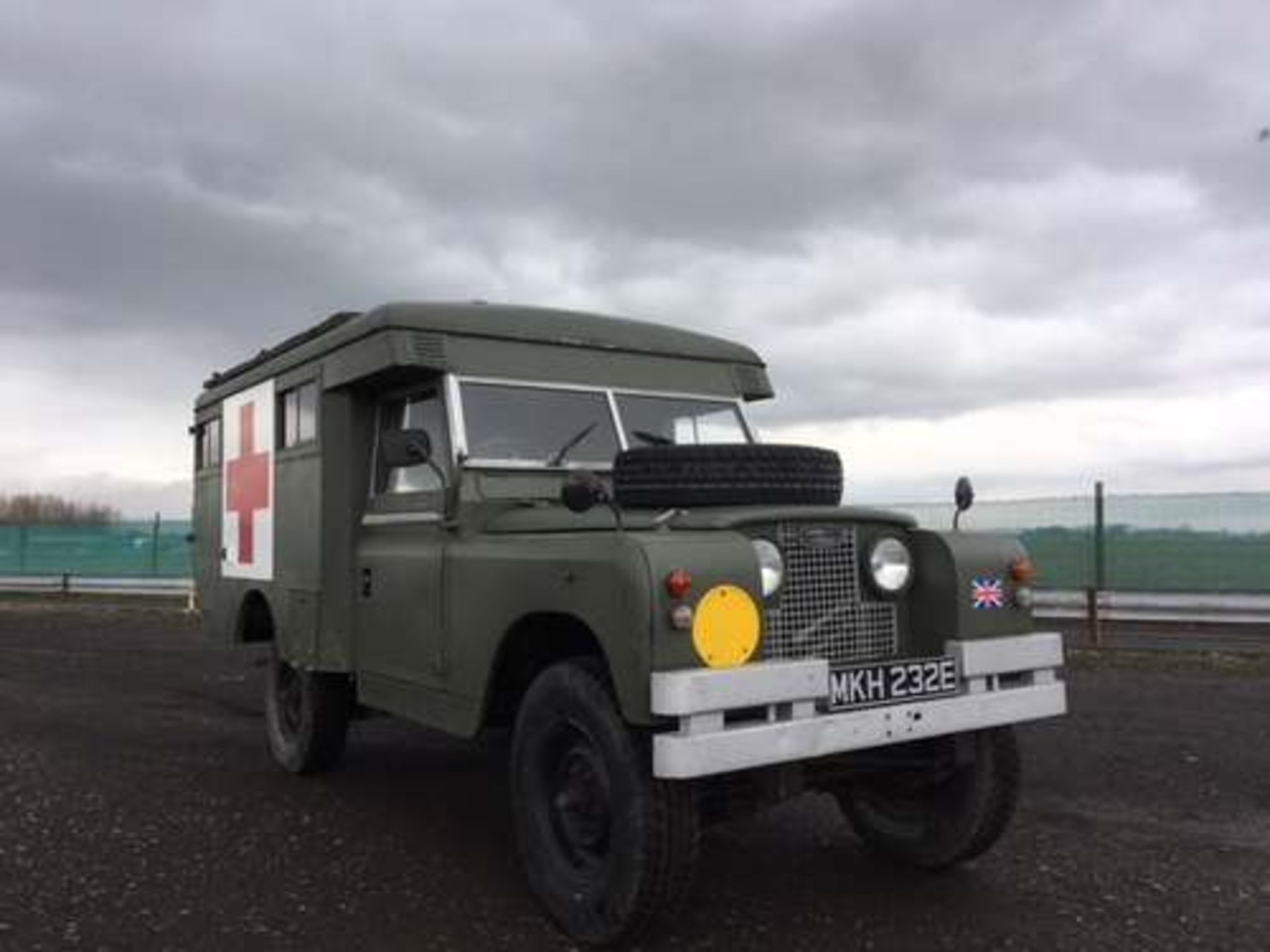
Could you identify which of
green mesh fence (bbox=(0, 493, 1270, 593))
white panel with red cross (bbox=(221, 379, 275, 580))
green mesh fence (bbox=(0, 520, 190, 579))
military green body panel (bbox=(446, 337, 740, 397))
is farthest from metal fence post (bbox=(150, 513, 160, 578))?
military green body panel (bbox=(446, 337, 740, 397))

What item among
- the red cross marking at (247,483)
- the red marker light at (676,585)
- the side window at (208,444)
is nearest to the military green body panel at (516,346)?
the red cross marking at (247,483)

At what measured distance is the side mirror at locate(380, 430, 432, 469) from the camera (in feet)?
17.4

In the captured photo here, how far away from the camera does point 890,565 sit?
4.82m

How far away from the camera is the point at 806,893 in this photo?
4945 millimetres

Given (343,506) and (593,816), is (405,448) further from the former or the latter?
(593,816)

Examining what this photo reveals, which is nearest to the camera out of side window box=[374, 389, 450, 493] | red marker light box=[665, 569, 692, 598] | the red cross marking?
red marker light box=[665, 569, 692, 598]

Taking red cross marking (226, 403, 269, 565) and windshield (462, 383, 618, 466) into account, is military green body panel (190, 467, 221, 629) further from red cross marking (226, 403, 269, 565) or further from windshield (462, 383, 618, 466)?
windshield (462, 383, 618, 466)

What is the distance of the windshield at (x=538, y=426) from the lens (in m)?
5.75

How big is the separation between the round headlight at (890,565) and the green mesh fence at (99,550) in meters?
23.8

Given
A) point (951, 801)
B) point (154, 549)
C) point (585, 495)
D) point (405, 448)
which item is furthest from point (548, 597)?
point (154, 549)

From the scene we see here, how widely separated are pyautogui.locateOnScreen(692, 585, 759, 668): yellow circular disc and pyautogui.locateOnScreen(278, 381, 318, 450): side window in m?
3.35

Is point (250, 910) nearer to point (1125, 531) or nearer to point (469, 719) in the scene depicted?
point (469, 719)

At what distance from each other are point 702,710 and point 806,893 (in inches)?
58.6

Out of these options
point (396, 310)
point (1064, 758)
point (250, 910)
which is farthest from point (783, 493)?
point (1064, 758)
